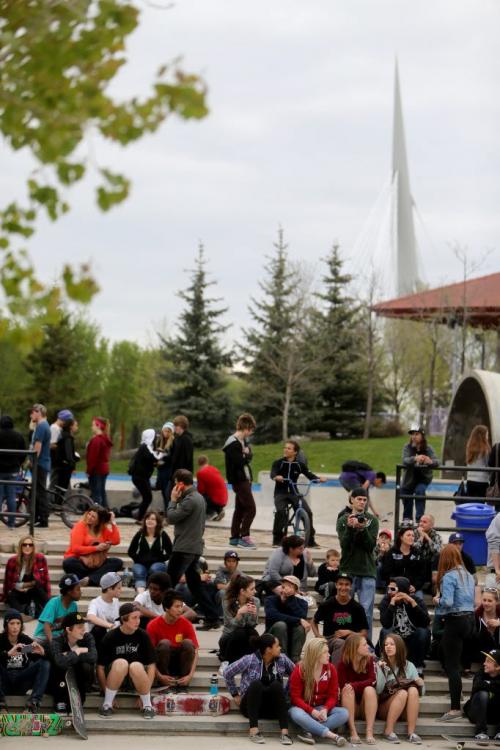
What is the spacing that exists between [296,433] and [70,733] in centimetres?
3631

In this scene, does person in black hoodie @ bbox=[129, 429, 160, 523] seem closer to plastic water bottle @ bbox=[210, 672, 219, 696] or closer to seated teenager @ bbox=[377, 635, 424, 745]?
plastic water bottle @ bbox=[210, 672, 219, 696]

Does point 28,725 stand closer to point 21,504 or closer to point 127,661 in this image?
point 127,661

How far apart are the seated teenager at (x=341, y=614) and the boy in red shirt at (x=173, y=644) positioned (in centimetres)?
126

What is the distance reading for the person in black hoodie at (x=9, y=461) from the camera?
55.4 ft

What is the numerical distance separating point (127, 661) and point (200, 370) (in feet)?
112

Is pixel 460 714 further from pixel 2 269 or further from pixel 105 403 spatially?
pixel 105 403

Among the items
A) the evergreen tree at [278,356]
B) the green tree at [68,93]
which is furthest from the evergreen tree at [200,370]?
the green tree at [68,93]

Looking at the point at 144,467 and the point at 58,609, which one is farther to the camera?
the point at 144,467

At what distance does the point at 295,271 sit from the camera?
50844 mm

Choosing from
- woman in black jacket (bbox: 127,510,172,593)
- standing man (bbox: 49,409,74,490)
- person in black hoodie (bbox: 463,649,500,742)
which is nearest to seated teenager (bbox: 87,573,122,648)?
woman in black jacket (bbox: 127,510,172,593)

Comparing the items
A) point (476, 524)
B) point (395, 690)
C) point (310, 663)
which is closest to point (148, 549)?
Result: point (310, 663)

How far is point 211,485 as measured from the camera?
18.2 metres

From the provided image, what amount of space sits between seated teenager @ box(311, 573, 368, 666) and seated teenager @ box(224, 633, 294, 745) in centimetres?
79

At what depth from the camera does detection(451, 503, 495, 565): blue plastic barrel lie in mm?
16516
